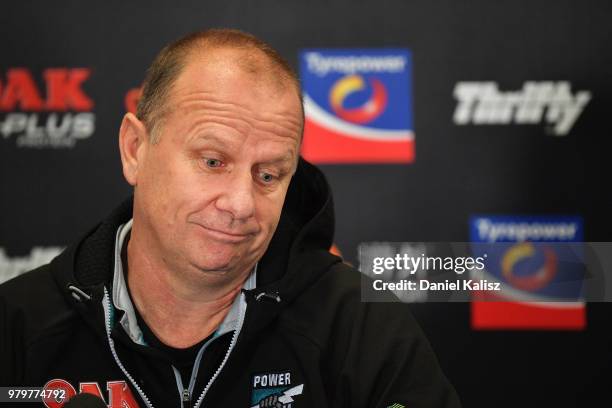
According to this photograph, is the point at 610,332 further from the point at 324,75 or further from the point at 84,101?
the point at 84,101

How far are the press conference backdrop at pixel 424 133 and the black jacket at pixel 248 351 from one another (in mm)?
1288

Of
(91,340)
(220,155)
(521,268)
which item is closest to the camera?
(220,155)

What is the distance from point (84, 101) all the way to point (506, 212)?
1512 millimetres

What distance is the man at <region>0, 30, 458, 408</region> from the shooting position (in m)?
1.29

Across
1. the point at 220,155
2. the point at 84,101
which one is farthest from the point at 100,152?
the point at 220,155

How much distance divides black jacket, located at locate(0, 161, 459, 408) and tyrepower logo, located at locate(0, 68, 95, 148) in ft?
4.48

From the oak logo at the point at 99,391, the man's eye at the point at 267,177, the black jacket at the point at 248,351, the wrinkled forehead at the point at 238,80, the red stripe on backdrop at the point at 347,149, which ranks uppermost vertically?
the red stripe on backdrop at the point at 347,149

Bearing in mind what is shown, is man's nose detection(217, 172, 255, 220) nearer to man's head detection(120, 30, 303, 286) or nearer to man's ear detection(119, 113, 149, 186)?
man's head detection(120, 30, 303, 286)

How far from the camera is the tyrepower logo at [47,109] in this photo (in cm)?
272

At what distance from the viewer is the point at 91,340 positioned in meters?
1.38

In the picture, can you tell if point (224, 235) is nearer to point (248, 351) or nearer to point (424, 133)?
point (248, 351)

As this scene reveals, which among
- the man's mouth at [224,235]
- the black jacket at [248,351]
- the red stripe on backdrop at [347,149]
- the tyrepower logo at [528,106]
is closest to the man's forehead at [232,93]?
the man's mouth at [224,235]

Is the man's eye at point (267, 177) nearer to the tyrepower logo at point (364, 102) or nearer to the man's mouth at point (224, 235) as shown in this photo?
the man's mouth at point (224, 235)

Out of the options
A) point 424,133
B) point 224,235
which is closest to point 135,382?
point 224,235
